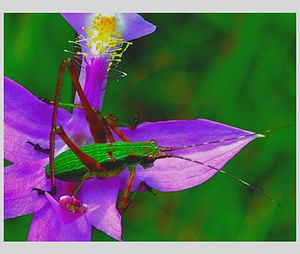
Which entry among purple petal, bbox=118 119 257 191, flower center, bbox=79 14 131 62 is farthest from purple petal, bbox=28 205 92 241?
flower center, bbox=79 14 131 62

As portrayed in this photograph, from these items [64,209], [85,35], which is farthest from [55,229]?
[85,35]

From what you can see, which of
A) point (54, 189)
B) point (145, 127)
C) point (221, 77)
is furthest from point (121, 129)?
point (221, 77)

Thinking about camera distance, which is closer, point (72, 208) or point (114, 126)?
point (72, 208)

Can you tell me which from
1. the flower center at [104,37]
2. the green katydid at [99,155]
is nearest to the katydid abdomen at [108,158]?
the green katydid at [99,155]

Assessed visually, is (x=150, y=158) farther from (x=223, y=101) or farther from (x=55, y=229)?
(x=223, y=101)

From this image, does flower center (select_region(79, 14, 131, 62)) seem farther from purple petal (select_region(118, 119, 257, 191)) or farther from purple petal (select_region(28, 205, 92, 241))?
purple petal (select_region(28, 205, 92, 241))
